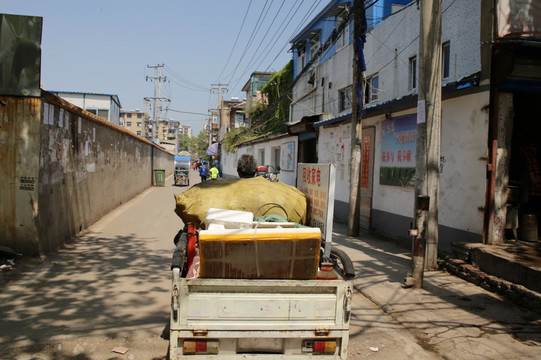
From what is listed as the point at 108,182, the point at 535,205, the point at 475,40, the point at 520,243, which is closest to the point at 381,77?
the point at 475,40

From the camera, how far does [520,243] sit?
6691mm

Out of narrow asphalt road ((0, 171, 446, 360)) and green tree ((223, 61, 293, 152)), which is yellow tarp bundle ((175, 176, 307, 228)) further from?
green tree ((223, 61, 293, 152))

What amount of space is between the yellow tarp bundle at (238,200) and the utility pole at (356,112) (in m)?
6.07

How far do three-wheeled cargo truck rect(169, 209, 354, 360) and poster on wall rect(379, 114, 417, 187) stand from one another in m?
6.38

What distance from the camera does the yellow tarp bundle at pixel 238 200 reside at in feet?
13.0

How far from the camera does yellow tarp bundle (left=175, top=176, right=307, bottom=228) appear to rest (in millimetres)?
3975

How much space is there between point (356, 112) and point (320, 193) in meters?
6.36

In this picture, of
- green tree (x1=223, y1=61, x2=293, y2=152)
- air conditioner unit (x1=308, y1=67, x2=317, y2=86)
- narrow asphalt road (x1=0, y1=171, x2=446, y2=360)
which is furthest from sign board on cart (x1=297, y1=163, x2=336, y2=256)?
green tree (x1=223, y1=61, x2=293, y2=152)

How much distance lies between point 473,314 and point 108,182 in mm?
10658

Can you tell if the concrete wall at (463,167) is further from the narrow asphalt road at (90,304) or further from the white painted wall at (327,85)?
the white painted wall at (327,85)

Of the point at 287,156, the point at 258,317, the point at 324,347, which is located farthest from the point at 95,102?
the point at 324,347

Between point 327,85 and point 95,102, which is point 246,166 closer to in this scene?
point 327,85

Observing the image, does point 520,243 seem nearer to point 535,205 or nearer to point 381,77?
point 535,205

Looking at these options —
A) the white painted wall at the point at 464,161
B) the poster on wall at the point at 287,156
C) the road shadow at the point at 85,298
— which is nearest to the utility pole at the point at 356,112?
the white painted wall at the point at 464,161
